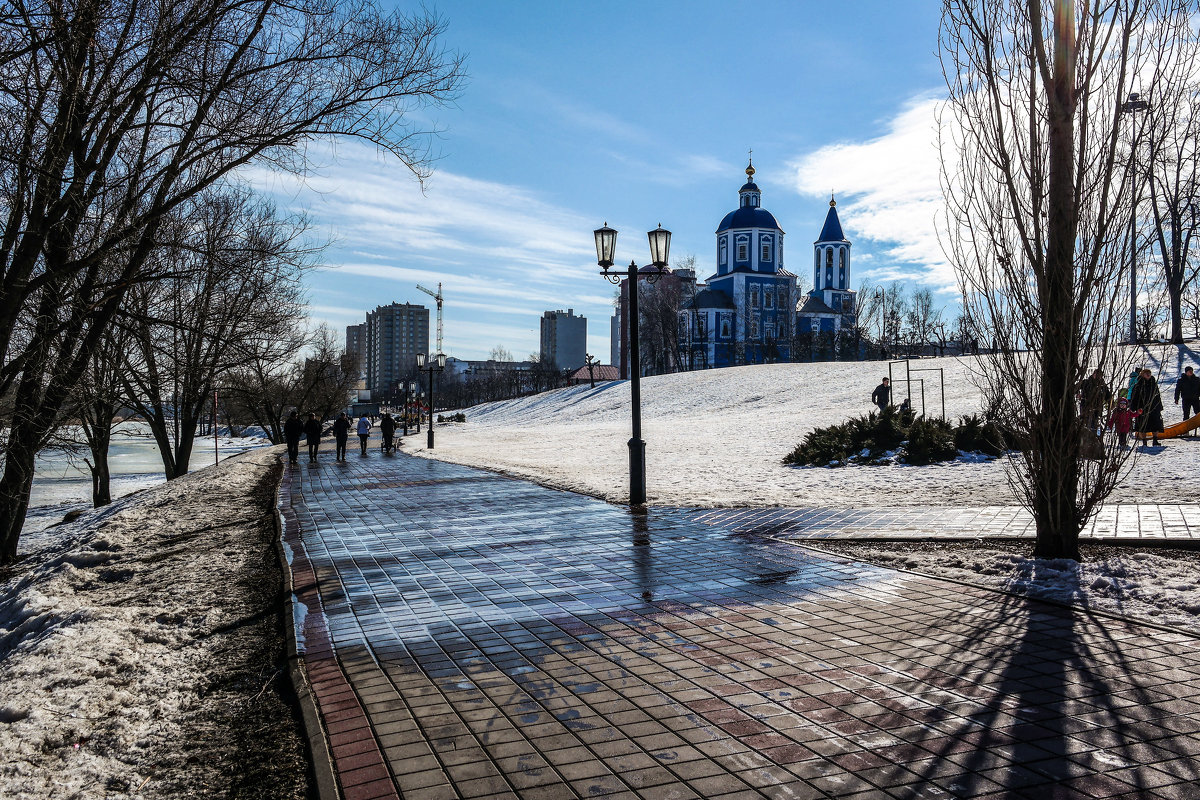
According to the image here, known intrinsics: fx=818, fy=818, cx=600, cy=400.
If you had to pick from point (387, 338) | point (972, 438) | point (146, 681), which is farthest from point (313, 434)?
point (387, 338)

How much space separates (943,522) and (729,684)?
552cm

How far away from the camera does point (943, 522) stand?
887 centimetres

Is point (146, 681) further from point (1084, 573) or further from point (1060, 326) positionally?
point (1060, 326)

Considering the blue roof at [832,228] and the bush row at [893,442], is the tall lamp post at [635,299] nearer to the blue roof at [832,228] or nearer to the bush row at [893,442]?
the bush row at [893,442]

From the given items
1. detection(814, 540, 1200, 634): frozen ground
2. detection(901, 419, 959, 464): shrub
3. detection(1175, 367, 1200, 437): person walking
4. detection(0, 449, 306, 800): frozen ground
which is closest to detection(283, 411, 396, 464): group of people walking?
detection(0, 449, 306, 800): frozen ground

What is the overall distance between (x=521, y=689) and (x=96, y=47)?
6345mm

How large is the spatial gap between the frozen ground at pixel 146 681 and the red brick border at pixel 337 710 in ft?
0.51

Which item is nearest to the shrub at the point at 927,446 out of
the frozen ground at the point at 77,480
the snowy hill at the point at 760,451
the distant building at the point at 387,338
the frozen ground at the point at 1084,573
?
the snowy hill at the point at 760,451

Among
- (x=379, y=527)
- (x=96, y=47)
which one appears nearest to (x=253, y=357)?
(x=379, y=527)

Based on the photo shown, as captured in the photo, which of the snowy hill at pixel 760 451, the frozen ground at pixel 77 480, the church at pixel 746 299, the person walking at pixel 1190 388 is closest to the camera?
the snowy hill at pixel 760 451

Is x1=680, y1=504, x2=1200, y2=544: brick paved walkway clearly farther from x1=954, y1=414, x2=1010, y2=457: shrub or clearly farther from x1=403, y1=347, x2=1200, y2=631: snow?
x1=954, y1=414, x2=1010, y2=457: shrub

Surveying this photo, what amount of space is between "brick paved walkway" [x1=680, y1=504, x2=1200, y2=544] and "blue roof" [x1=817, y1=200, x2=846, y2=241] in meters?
89.6

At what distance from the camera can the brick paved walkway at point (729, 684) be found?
3.27 m

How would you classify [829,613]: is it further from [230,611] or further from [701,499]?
[701,499]
